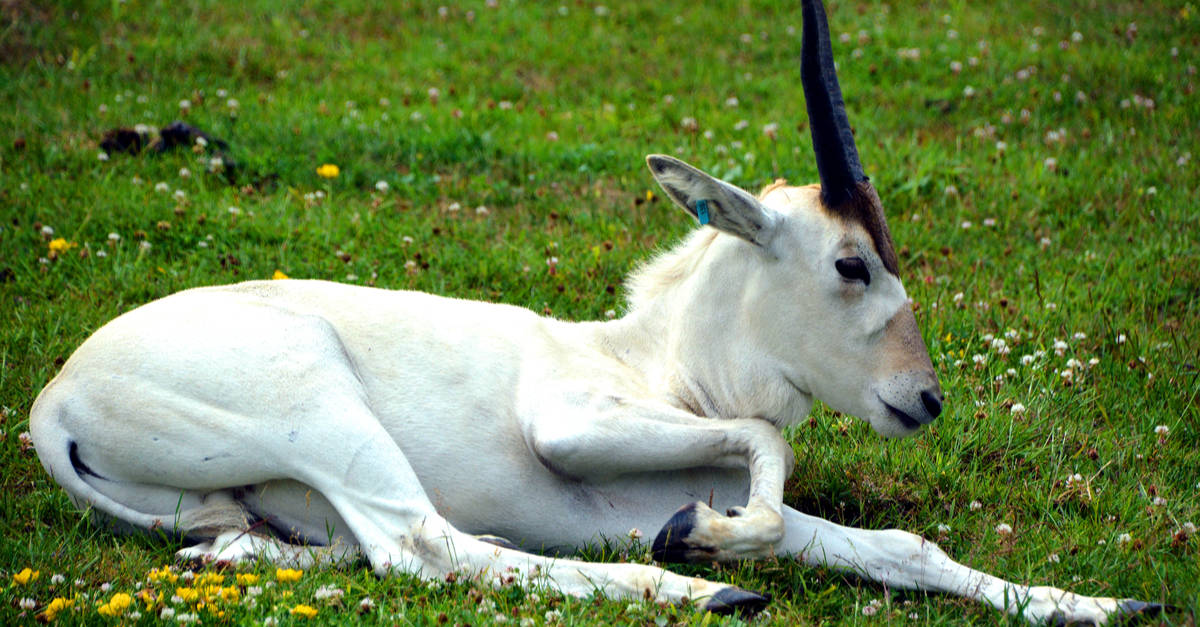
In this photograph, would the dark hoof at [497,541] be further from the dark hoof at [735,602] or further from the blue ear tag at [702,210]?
the blue ear tag at [702,210]

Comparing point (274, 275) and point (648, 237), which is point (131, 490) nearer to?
point (274, 275)

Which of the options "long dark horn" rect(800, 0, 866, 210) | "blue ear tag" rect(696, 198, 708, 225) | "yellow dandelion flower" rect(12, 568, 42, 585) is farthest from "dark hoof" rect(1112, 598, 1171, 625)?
"yellow dandelion flower" rect(12, 568, 42, 585)

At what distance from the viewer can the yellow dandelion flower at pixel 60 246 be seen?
6906 millimetres

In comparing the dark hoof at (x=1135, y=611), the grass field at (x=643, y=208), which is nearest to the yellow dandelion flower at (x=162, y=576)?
the grass field at (x=643, y=208)

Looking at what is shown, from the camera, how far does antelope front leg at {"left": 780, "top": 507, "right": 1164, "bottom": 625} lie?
3863mm

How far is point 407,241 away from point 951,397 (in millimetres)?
3433

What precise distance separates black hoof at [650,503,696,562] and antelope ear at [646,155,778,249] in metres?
1.21

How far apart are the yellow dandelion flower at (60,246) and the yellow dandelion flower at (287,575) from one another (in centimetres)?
377

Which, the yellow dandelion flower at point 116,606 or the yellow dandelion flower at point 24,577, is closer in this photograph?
the yellow dandelion flower at point 116,606

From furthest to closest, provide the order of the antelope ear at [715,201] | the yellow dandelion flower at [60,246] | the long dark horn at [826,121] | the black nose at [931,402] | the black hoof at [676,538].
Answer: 1. the yellow dandelion flower at [60,246]
2. the long dark horn at [826,121]
3. the antelope ear at [715,201]
4. the black nose at [931,402]
5. the black hoof at [676,538]

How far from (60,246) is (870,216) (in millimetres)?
4843

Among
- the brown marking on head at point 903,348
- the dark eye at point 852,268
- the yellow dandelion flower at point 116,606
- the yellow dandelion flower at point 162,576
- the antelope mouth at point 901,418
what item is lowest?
the yellow dandelion flower at point 162,576

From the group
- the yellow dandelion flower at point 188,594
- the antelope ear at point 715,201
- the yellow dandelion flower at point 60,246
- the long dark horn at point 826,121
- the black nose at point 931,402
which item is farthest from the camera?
the yellow dandelion flower at point 60,246

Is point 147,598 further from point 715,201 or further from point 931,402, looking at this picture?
point 931,402
